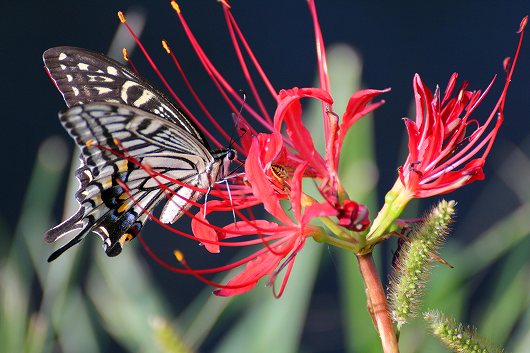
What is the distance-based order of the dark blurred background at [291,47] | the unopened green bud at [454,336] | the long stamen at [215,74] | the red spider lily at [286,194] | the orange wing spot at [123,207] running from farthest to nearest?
the dark blurred background at [291,47], the orange wing spot at [123,207], the long stamen at [215,74], the red spider lily at [286,194], the unopened green bud at [454,336]

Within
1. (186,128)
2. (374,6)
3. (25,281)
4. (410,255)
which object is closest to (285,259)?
(410,255)

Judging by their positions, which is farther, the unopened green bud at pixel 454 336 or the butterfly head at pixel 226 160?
the butterfly head at pixel 226 160

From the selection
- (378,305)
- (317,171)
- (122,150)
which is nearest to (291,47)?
(122,150)

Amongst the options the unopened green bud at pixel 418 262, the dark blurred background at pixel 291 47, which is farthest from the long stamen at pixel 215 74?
the dark blurred background at pixel 291 47

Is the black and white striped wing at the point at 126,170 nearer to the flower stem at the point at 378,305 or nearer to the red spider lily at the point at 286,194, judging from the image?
the red spider lily at the point at 286,194

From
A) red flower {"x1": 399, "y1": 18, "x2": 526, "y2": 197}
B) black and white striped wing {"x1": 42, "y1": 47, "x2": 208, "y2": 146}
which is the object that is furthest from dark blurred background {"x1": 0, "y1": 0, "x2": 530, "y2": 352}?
red flower {"x1": 399, "y1": 18, "x2": 526, "y2": 197}

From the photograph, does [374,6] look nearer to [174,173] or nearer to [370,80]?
[370,80]

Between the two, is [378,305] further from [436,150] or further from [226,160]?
[226,160]
